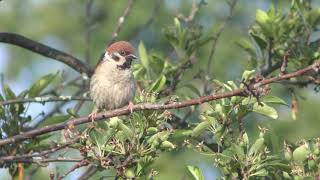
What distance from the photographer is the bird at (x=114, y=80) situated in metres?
4.95

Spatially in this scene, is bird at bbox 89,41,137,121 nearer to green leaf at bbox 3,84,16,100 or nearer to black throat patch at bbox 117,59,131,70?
black throat patch at bbox 117,59,131,70

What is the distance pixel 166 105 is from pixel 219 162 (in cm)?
50

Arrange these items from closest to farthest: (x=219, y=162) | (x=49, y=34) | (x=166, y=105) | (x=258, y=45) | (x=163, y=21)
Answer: (x=166, y=105)
(x=219, y=162)
(x=258, y=45)
(x=163, y=21)
(x=49, y=34)

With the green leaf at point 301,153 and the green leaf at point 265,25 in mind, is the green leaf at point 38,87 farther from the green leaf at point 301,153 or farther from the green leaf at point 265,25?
the green leaf at point 301,153

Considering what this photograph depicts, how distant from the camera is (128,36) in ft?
29.3

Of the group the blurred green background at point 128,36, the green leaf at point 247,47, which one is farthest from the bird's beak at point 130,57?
the blurred green background at point 128,36

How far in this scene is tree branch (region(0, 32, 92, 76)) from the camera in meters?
4.21

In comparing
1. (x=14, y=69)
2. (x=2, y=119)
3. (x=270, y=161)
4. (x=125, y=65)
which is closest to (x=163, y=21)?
(x=14, y=69)

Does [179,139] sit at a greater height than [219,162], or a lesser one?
greater

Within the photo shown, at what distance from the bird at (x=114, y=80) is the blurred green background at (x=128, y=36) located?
10.8 ft

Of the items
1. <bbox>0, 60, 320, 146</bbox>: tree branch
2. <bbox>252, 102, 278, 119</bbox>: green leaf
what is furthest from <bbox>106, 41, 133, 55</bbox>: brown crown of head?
<bbox>252, 102, 278, 119</bbox>: green leaf

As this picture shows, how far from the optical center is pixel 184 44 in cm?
495

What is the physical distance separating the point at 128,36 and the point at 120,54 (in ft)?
12.6

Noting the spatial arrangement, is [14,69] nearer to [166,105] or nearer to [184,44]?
[184,44]
